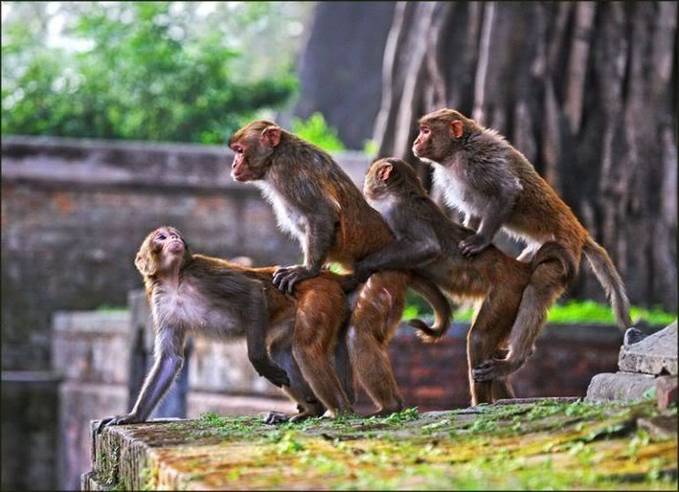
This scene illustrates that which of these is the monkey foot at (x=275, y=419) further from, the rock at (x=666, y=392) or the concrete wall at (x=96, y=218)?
the concrete wall at (x=96, y=218)

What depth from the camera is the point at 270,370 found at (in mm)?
7980

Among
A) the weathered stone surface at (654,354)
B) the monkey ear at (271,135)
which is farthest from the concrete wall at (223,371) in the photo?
the weathered stone surface at (654,354)

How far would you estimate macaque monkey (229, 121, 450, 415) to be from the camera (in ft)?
26.6

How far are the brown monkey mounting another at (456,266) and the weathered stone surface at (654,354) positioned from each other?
3.32ft

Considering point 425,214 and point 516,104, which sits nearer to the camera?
point 425,214

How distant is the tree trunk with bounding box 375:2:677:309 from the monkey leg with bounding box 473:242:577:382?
299 inches

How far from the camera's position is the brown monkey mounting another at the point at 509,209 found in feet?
26.7

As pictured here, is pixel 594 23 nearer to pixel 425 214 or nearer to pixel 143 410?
pixel 425 214

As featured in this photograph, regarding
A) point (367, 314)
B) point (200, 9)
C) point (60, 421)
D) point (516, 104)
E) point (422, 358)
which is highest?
point (200, 9)

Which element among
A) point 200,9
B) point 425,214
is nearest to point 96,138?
point 200,9

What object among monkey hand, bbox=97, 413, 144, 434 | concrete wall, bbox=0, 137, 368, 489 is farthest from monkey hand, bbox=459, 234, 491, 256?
concrete wall, bbox=0, 137, 368, 489

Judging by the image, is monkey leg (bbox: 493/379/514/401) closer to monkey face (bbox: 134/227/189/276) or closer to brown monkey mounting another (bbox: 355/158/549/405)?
brown monkey mounting another (bbox: 355/158/549/405)

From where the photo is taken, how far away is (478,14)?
16.4 metres

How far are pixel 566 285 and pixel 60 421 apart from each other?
1081cm
